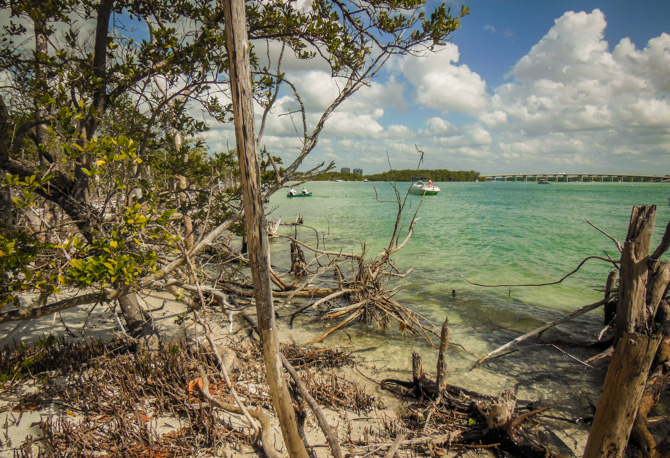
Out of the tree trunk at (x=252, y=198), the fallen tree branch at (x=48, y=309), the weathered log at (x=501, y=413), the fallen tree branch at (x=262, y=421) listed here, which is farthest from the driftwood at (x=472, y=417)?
the fallen tree branch at (x=48, y=309)

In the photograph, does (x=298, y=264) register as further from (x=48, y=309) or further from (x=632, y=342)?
(x=632, y=342)

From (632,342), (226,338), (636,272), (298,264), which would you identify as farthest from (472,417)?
(298,264)

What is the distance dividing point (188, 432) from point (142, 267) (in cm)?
164

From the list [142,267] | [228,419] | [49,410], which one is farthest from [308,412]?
[49,410]

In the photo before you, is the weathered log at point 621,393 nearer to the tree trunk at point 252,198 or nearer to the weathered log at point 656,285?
the tree trunk at point 252,198

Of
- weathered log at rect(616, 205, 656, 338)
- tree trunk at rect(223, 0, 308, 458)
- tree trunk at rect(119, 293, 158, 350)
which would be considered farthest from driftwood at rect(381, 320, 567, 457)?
→ tree trunk at rect(119, 293, 158, 350)

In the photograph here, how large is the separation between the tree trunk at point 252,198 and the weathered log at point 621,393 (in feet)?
7.32

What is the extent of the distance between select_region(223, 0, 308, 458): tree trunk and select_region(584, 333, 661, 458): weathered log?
7.32 ft

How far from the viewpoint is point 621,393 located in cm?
233

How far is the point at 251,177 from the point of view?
81.5 inches

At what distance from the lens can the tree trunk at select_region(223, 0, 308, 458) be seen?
1958 millimetres

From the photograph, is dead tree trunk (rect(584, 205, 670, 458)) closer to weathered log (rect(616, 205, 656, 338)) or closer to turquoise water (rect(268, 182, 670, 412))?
weathered log (rect(616, 205, 656, 338))

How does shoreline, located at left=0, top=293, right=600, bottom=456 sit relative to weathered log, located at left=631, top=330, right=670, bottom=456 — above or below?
below

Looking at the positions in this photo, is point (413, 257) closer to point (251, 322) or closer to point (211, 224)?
point (251, 322)
